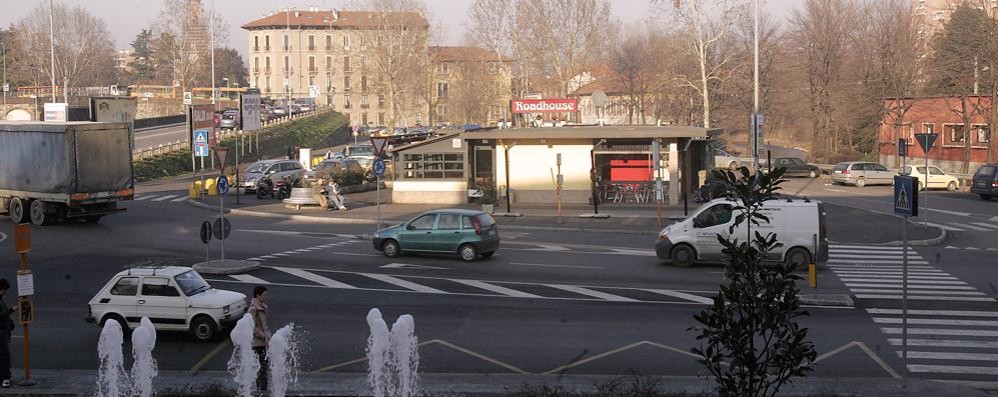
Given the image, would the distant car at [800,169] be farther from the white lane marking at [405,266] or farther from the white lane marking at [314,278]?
the white lane marking at [314,278]

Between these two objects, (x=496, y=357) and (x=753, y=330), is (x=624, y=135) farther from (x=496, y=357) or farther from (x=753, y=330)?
(x=753, y=330)

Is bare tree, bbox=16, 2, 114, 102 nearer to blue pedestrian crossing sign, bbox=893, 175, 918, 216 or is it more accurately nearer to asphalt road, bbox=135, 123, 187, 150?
asphalt road, bbox=135, 123, 187, 150

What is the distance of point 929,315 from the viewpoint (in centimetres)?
1825

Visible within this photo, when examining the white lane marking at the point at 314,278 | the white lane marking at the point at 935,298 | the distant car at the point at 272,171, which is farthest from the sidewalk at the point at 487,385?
the distant car at the point at 272,171

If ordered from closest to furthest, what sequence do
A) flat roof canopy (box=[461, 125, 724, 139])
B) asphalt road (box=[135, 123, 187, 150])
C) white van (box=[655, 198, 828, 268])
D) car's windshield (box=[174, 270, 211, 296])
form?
car's windshield (box=[174, 270, 211, 296]) < white van (box=[655, 198, 828, 268]) < flat roof canopy (box=[461, 125, 724, 139]) < asphalt road (box=[135, 123, 187, 150])

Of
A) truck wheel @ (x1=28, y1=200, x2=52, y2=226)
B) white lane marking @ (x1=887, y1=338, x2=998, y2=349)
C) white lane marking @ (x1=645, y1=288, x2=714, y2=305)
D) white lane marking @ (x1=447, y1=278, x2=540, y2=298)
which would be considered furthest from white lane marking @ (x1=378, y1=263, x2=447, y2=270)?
truck wheel @ (x1=28, y1=200, x2=52, y2=226)

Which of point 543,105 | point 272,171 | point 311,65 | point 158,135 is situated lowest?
point 272,171

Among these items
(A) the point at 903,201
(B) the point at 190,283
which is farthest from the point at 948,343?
(B) the point at 190,283

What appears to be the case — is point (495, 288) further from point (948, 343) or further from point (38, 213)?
point (38, 213)

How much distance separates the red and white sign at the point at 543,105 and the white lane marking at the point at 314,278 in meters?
23.7

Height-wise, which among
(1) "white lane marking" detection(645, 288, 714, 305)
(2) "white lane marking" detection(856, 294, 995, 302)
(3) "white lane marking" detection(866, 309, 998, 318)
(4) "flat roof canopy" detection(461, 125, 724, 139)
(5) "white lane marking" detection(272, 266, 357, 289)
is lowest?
(3) "white lane marking" detection(866, 309, 998, 318)

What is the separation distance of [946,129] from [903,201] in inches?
2098

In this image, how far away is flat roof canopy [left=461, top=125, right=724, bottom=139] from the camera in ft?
130

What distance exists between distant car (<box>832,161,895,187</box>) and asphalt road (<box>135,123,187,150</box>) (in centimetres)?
4847
